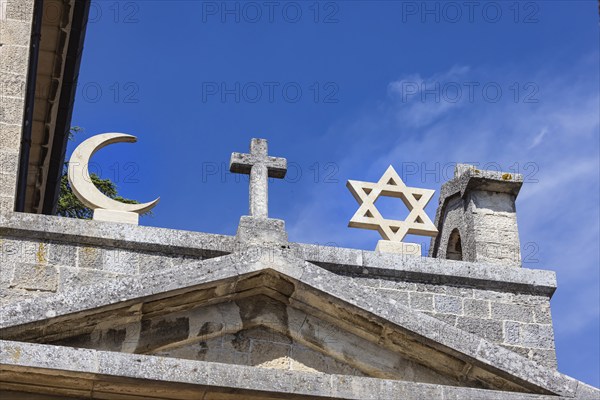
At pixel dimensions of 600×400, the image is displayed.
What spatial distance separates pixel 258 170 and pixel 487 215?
2.15 meters

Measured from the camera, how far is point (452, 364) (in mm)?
10547

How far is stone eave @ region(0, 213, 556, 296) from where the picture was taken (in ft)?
36.1

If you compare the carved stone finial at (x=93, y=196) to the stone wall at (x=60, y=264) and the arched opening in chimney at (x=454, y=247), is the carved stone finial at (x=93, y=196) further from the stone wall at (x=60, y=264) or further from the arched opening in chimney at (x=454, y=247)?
the arched opening in chimney at (x=454, y=247)

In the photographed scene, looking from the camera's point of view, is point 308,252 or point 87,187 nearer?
point 308,252

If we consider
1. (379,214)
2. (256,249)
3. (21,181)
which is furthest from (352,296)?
(21,181)

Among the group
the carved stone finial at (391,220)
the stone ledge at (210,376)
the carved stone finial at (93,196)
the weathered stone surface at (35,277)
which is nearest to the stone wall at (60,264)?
the weathered stone surface at (35,277)

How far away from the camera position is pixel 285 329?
10.6 m

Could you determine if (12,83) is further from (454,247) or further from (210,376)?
(454,247)

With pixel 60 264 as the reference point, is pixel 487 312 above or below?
below

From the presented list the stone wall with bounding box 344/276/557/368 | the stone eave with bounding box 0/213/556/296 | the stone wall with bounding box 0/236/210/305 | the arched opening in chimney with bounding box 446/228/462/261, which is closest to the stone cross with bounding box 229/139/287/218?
the stone eave with bounding box 0/213/556/296

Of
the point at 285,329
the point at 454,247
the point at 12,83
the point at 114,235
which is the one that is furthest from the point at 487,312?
the point at 12,83

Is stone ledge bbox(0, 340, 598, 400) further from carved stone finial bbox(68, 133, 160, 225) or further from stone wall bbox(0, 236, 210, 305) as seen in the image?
carved stone finial bbox(68, 133, 160, 225)

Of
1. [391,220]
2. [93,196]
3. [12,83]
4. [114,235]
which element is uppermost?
[12,83]

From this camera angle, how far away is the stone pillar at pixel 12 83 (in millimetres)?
11766
